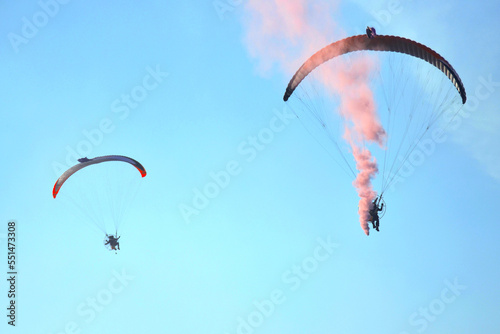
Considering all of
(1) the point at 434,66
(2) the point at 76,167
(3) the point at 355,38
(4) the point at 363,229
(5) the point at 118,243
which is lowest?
(4) the point at 363,229

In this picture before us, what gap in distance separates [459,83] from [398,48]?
3.53 meters

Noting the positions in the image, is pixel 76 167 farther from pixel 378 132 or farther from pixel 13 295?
pixel 378 132

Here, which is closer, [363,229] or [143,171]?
[363,229]

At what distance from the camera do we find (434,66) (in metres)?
35.6

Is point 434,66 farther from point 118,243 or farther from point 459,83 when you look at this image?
point 118,243

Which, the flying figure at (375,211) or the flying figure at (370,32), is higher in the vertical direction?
the flying figure at (370,32)

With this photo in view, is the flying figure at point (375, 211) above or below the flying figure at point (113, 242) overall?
below

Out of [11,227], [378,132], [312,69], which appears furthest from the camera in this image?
[11,227]

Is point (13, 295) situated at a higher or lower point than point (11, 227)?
lower

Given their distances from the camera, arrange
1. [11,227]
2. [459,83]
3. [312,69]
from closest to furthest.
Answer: [459,83], [312,69], [11,227]

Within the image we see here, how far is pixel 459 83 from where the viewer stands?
35094 mm

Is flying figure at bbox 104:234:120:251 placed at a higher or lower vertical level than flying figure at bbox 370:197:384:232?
higher

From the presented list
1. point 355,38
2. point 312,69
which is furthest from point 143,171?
point 355,38

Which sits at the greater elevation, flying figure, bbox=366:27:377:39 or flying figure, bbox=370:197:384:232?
flying figure, bbox=366:27:377:39
